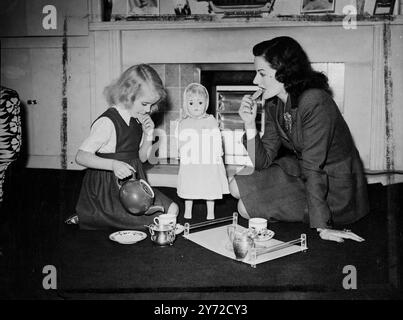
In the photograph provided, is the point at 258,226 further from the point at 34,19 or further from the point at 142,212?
the point at 34,19

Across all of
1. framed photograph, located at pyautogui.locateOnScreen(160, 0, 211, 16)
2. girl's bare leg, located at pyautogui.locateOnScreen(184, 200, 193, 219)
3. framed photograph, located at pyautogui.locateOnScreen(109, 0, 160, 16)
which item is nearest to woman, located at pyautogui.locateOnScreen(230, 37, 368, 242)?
girl's bare leg, located at pyautogui.locateOnScreen(184, 200, 193, 219)

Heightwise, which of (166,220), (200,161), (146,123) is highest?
(146,123)

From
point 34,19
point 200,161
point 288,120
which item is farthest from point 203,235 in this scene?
point 34,19

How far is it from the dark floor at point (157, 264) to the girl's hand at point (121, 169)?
0.29m

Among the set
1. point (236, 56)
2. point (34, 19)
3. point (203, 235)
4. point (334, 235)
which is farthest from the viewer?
point (34, 19)

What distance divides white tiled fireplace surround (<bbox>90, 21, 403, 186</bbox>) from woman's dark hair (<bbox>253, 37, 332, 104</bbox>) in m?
1.10

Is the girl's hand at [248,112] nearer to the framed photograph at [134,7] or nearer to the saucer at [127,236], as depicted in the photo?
the saucer at [127,236]

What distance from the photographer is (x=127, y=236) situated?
1.64m

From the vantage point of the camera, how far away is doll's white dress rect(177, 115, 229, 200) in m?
1.94

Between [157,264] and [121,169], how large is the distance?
0.41 m

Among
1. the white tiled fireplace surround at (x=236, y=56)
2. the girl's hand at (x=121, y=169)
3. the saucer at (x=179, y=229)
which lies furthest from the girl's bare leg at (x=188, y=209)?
the white tiled fireplace surround at (x=236, y=56)

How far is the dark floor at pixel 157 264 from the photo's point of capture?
1.23m
